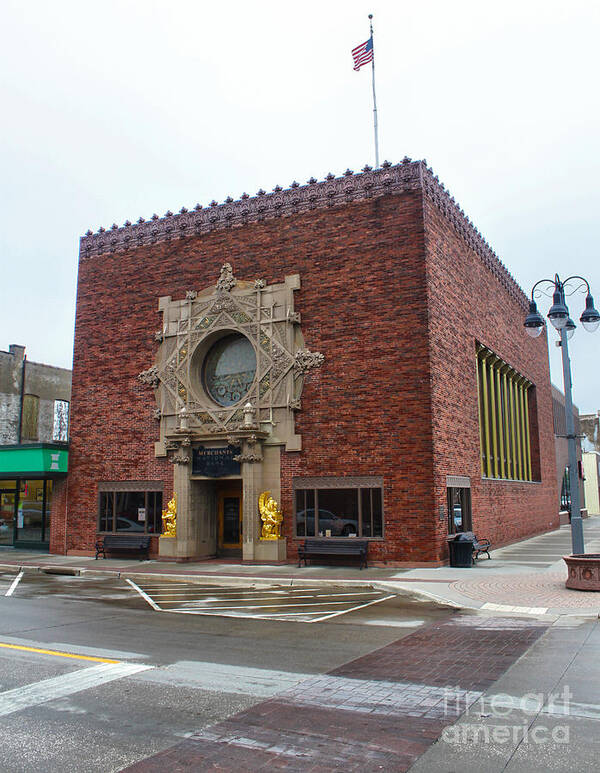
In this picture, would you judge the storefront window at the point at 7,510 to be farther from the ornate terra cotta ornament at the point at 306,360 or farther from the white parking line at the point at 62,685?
the white parking line at the point at 62,685

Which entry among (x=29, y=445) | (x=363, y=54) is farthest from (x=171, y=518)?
(x=363, y=54)

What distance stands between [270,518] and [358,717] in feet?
48.4

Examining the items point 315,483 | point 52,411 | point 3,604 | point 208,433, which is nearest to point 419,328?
point 315,483

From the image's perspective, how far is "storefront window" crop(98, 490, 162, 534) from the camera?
23469mm

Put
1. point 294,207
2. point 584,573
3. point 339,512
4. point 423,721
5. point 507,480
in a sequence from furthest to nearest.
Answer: point 507,480 → point 294,207 → point 339,512 → point 584,573 → point 423,721

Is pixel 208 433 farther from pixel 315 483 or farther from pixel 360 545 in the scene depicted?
pixel 360 545

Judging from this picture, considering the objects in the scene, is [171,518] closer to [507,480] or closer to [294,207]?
[294,207]

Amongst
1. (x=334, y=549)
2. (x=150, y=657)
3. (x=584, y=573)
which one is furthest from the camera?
(x=334, y=549)

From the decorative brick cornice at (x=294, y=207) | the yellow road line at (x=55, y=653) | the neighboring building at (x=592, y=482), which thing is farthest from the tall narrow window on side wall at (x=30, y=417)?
the neighboring building at (x=592, y=482)

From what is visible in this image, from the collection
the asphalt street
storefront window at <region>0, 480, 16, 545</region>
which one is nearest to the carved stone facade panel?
the asphalt street

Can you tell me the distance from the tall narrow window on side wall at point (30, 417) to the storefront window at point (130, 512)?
53.0 feet

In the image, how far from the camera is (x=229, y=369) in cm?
2344

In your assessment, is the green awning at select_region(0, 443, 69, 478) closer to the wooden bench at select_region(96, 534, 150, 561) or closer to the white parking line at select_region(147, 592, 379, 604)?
the wooden bench at select_region(96, 534, 150, 561)

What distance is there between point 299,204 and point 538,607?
48.0ft
